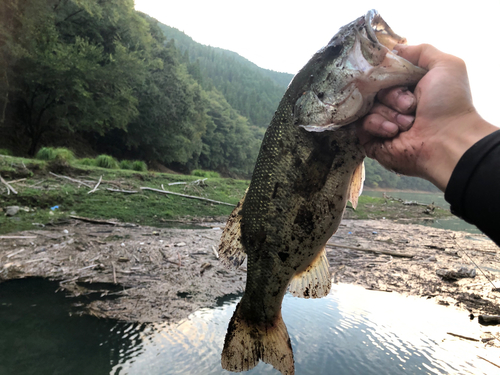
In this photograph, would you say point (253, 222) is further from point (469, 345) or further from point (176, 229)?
point (176, 229)

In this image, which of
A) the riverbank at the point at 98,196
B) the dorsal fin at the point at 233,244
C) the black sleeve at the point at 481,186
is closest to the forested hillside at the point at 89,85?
the riverbank at the point at 98,196

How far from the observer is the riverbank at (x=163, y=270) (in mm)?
3496

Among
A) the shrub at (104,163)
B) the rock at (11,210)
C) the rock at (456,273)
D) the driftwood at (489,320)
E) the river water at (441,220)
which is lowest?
the rock at (11,210)

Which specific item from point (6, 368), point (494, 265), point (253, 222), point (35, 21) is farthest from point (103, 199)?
point (35, 21)

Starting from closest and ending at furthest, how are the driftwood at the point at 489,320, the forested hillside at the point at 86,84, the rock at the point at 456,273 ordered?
the driftwood at the point at 489,320
the rock at the point at 456,273
the forested hillside at the point at 86,84

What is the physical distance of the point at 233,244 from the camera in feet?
8.27

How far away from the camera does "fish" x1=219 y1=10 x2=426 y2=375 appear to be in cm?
191

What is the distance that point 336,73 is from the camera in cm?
196

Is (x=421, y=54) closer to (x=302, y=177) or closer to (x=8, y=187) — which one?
(x=302, y=177)

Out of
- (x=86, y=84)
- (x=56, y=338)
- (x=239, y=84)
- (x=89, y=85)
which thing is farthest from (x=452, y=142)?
(x=239, y=84)

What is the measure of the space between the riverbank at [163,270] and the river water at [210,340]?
0.86 ft

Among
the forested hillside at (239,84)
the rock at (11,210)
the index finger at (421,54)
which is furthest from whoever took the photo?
the forested hillside at (239,84)

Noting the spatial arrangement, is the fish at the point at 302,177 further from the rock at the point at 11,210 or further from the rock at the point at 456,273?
the rock at the point at 11,210

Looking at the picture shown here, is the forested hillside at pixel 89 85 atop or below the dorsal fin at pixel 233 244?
atop
